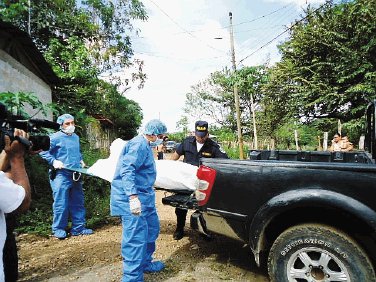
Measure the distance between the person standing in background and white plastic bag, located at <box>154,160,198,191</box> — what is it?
1489mm

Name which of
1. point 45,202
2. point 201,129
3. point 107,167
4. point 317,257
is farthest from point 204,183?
point 45,202

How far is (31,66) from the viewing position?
1188 cm

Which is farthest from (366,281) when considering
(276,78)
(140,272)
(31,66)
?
(276,78)

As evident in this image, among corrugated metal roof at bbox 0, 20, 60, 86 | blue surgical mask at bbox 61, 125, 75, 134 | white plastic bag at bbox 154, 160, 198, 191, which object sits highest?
corrugated metal roof at bbox 0, 20, 60, 86

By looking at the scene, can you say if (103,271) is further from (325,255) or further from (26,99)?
(26,99)

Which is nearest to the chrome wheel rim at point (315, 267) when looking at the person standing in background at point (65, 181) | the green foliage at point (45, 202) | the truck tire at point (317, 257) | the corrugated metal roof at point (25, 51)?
the truck tire at point (317, 257)

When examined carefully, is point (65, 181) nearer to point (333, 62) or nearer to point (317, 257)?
point (317, 257)

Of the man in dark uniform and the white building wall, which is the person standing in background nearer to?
the man in dark uniform

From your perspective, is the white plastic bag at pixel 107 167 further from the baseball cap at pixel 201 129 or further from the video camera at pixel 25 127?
the video camera at pixel 25 127

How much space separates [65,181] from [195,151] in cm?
210

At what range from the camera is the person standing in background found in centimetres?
476

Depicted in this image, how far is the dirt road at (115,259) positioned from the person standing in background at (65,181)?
9.6 inches

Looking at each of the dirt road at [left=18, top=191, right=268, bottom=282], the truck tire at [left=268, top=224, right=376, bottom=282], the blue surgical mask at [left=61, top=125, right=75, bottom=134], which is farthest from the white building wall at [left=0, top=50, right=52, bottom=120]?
the truck tire at [left=268, top=224, right=376, bottom=282]

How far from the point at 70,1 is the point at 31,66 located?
8.18 meters
